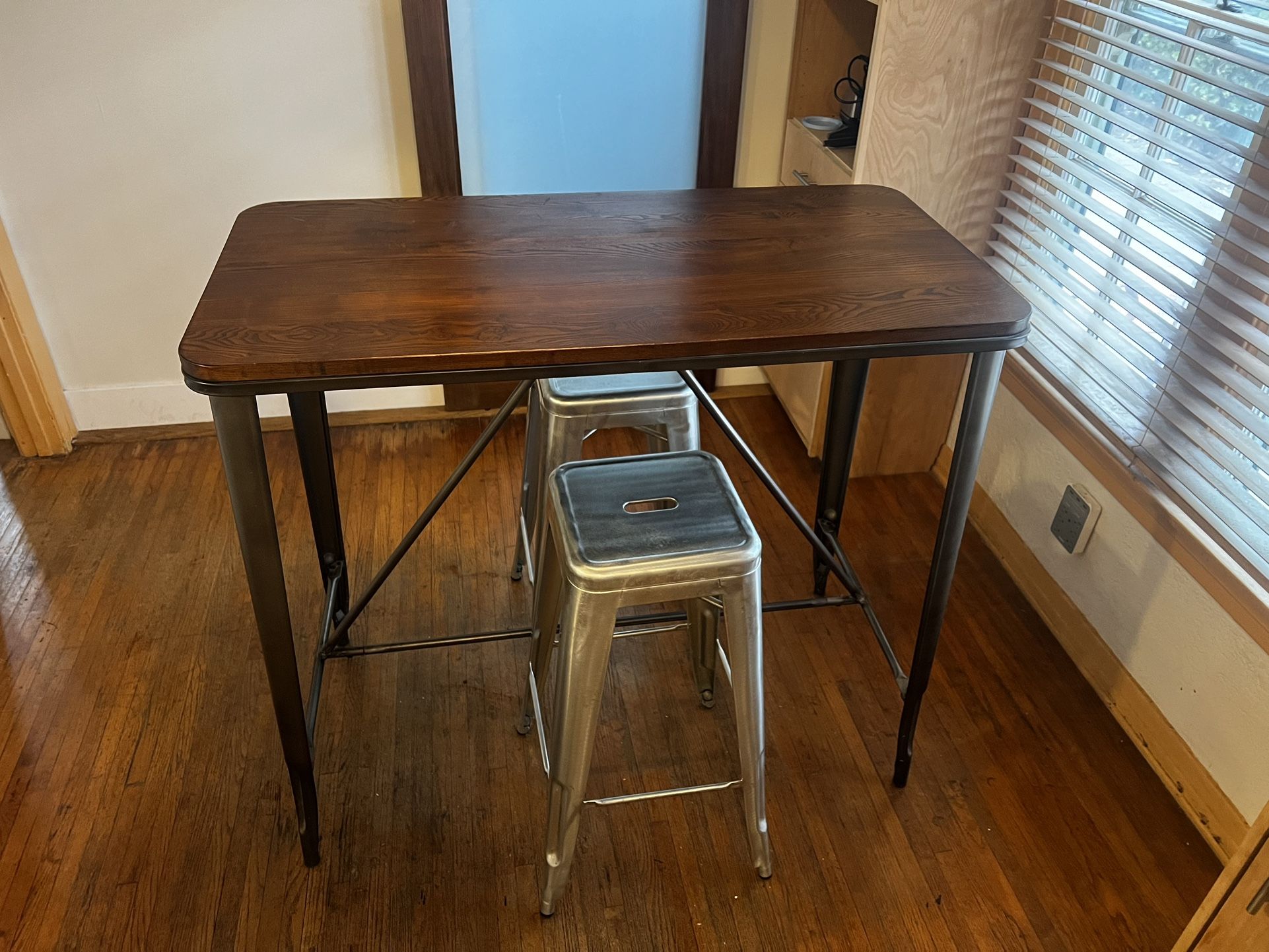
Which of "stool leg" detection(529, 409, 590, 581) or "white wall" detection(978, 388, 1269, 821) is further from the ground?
"stool leg" detection(529, 409, 590, 581)

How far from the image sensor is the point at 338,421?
9.57 feet

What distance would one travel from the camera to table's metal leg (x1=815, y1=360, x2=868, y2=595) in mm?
1890

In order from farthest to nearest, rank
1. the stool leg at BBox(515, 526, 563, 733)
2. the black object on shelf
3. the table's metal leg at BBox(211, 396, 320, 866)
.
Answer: the black object on shelf → the stool leg at BBox(515, 526, 563, 733) → the table's metal leg at BBox(211, 396, 320, 866)

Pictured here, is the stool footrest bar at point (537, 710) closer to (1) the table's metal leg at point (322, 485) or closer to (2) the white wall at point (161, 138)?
(1) the table's metal leg at point (322, 485)

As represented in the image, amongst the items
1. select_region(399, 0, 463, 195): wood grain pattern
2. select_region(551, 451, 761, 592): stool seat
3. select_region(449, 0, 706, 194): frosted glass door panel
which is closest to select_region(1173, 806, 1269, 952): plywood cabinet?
select_region(551, 451, 761, 592): stool seat

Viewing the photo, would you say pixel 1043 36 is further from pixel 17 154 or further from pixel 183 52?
pixel 17 154

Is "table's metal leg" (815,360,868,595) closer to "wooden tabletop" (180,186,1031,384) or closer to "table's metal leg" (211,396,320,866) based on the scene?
"wooden tabletop" (180,186,1031,384)

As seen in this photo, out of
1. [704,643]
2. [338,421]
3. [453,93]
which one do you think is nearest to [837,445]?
[704,643]

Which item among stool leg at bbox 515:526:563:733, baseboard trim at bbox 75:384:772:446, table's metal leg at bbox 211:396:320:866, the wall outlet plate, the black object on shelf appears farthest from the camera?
baseboard trim at bbox 75:384:772:446

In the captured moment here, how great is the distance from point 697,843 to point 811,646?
582 millimetres

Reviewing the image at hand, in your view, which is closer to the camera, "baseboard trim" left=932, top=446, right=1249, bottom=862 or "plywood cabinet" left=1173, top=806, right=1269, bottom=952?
"plywood cabinet" left=1173, top=806, right=1269, bottom=952

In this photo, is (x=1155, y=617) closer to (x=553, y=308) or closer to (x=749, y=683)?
(x=749, y=683)

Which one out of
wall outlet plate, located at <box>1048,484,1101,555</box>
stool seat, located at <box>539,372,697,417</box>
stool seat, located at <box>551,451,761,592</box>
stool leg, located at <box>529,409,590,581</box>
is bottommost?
wall outlet plate, located at <box>1048,484,1101,555</box>

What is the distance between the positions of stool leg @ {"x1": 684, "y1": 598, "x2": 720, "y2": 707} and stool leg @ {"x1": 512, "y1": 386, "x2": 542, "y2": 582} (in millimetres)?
357
